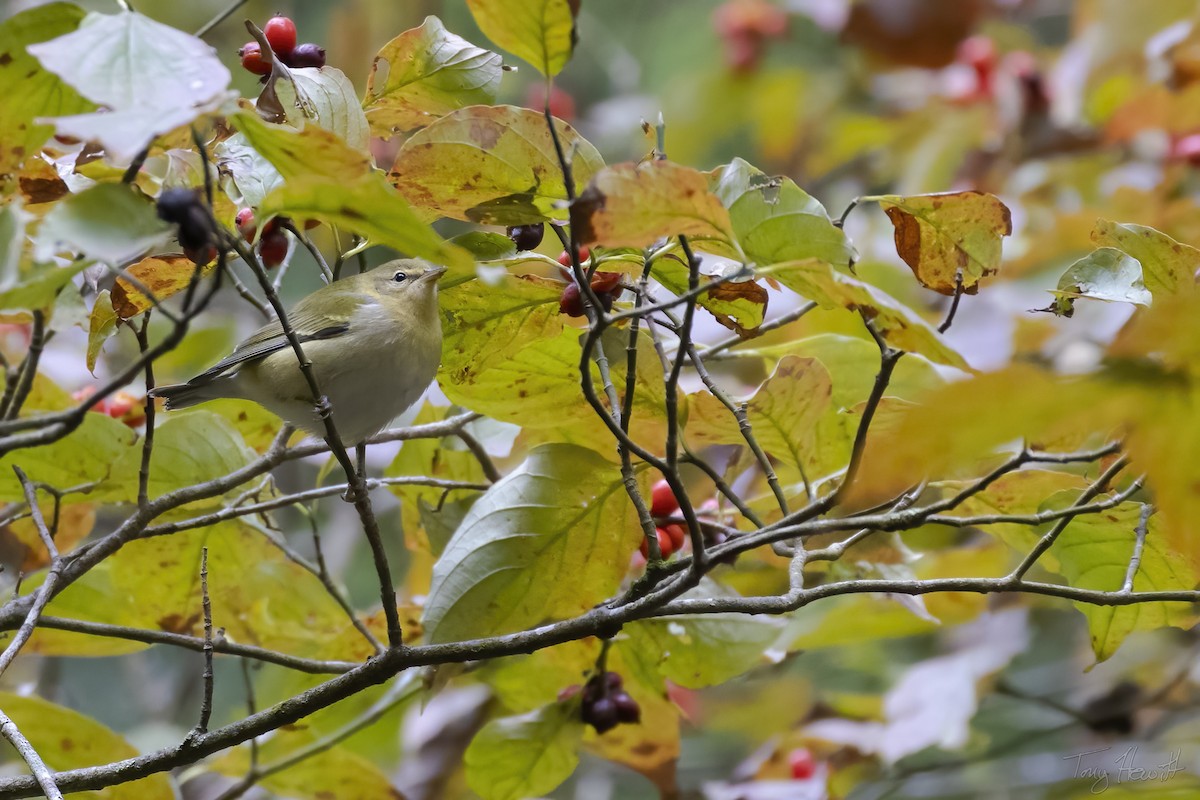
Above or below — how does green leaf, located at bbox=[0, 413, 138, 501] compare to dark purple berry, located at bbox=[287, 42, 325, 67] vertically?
below

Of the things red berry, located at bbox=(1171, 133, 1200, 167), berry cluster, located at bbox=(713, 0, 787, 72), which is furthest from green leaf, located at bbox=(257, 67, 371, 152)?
berry cluster, located at bbox=(713, 0, 787, 72)

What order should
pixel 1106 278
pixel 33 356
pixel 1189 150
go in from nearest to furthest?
pixel 33 356 → pixel 1106 278 → pixel 1189 150

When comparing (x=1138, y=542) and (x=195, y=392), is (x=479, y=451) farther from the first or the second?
(x=1138, y=542)

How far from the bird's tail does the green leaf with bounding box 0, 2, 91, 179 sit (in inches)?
28.7

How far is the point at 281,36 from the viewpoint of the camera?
1.53 m

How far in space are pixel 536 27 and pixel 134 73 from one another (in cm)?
35

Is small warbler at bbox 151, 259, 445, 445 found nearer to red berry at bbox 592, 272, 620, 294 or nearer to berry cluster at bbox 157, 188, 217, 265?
red berry at bbox 592, 272, 620, 294

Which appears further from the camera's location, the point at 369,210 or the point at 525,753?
the point at 525,753

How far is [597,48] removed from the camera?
16.9 feet

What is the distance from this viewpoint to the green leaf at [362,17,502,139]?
139 cm

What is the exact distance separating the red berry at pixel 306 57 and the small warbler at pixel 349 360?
36 centimetres

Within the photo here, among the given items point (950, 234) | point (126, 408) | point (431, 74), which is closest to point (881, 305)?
point (950, 234)

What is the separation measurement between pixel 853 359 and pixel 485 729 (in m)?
0.78

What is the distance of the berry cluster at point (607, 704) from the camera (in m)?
1.61
